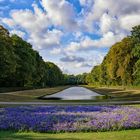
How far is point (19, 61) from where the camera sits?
89.7 m

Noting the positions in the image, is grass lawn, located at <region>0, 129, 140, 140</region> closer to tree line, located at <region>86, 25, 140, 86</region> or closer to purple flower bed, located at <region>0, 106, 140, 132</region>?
purple flower bed, located at <region>0, 106, 140, 132</region>

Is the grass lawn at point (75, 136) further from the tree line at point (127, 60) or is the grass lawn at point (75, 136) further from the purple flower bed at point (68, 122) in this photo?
the tree line at point (127, 60)

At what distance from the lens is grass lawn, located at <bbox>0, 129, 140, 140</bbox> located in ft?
44.4

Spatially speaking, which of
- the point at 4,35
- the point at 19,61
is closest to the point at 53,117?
the point at 4,35

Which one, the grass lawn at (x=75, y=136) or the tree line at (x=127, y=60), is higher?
the tree line at (x=127, y=60)

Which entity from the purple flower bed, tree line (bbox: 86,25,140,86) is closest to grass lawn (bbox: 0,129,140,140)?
the purple flower bed

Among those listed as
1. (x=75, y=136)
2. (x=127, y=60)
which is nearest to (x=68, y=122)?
(x=75, y=136)

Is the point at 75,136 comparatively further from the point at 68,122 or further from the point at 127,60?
the point at 127,60

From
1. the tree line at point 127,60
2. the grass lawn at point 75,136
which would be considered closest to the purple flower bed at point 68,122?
the grass lawn at point 75,136

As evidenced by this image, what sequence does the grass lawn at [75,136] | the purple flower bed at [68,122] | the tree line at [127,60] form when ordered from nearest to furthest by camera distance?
the grass lawn at [75,136]
the purple flower bed at [68,122]
the tree line at [127,60]

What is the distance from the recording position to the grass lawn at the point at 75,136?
1353 cm

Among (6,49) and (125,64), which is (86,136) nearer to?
(6,49)

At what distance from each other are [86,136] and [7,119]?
4.96 metres

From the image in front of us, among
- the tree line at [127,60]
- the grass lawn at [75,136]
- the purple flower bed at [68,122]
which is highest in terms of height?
the tree line at [127,60]
